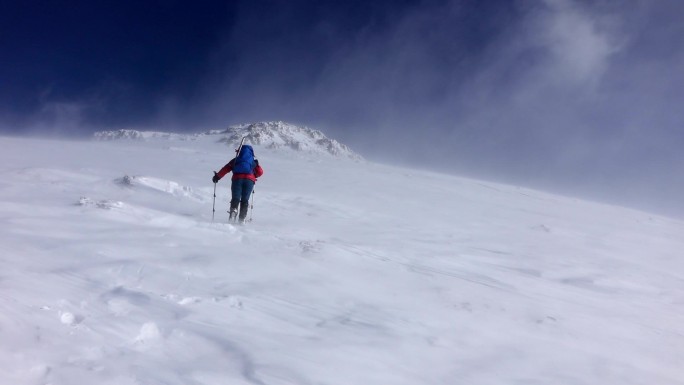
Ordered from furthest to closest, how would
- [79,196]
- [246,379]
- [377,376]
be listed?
[79,196], [377,376], [246,379]

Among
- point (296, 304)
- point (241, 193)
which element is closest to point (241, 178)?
point (241, 193)

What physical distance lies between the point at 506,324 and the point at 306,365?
2.74 m

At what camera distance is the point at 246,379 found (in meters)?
3.17

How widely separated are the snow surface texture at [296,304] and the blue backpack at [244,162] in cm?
123

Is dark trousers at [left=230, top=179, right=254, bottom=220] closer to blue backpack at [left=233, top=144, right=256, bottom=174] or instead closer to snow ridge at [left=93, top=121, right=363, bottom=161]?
blue backpack at [left=233, top=144, right=256, bottom=174]

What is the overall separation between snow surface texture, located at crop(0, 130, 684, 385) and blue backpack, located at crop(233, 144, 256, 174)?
1.23 meters

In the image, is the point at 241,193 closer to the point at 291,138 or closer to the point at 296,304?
the point at 296,304

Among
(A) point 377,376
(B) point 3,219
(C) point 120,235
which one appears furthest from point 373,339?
(B) point 3,219

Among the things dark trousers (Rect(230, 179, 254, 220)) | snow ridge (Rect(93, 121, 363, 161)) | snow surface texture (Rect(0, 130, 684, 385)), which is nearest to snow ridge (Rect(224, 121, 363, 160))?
snow ridge (Rect(93, 121, 363, 161))

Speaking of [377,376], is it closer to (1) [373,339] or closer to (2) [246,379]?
(1) [373,339]

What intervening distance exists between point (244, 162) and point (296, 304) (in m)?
Answer: 5.78

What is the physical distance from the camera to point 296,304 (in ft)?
15.8

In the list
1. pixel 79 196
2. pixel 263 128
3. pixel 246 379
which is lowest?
pixel 246 379

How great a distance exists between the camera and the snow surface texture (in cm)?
335
